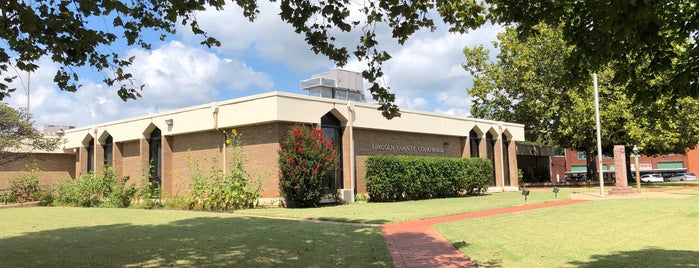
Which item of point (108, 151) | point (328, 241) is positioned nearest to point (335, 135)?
point (328, 241)

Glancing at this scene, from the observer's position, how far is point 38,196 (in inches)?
1070

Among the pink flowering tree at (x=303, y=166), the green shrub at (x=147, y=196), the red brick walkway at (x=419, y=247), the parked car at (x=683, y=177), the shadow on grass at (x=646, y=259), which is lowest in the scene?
the parked car at (x=683, y=177)

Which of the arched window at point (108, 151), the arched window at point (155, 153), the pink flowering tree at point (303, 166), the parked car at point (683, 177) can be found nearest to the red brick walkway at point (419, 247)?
the pink flowering tree at point (303, 166)

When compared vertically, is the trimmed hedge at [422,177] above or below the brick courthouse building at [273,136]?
below

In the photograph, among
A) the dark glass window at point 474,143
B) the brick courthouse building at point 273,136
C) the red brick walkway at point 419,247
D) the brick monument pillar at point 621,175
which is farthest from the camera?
the dark glass window at point 474,143

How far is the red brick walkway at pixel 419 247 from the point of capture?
26.1 feet

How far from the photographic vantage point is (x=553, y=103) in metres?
38.4

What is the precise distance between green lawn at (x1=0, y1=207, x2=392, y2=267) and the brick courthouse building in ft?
23.1

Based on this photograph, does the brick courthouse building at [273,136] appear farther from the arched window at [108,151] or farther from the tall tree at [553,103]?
the tall tree at [553,103]

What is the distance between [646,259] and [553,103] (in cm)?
3260

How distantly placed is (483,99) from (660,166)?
5352 centimetres

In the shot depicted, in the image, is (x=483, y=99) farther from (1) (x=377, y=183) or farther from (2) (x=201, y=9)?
(2) (x=201, y=9)

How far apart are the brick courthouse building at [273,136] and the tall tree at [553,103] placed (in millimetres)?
5894

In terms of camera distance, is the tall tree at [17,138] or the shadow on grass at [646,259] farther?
A: the tall tree at [17,138]
